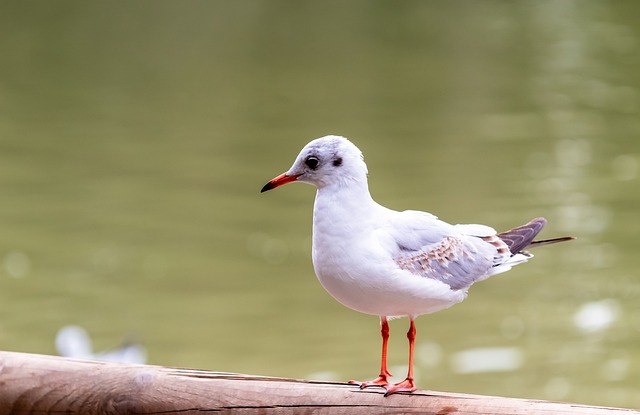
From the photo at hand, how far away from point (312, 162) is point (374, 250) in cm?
15

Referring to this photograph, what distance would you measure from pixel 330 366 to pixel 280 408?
9.43 feet

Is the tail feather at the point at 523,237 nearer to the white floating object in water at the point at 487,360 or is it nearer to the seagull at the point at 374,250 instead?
the seagull at the point at 374,250

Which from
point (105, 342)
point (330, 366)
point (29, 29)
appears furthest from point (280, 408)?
point (29, 29)

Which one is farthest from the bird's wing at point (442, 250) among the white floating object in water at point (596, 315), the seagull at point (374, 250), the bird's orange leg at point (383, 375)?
the white floating object in water at point (596, 315)

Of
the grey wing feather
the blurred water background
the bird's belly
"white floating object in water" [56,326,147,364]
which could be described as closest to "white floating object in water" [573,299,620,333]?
the blurred water background

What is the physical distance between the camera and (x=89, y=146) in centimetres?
750

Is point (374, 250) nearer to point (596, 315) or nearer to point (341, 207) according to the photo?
point (341, 207)

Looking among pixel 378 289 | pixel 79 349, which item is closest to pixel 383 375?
pixel 378 289

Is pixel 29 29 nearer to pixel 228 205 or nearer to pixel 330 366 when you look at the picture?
pixel 228 205

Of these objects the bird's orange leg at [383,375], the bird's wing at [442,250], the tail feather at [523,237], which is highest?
the tail feather at [523,237]

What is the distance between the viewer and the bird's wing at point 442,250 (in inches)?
61.2

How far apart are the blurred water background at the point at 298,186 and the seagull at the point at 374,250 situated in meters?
2.63

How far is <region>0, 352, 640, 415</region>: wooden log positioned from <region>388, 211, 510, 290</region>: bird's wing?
176 mm

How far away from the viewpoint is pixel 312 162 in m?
1.52
